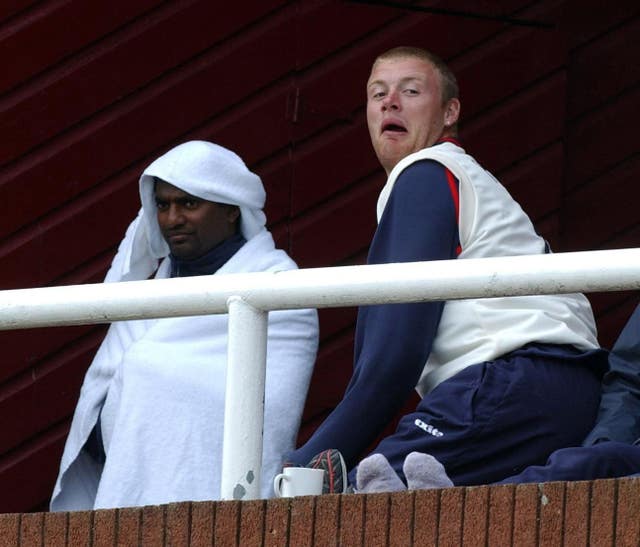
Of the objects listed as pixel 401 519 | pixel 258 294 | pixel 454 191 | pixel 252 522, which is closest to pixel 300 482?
pixel 252 522

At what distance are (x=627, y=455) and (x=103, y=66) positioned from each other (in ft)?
9.84

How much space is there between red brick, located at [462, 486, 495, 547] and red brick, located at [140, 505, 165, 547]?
1.87ft

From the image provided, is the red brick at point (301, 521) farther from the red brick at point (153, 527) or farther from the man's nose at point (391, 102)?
the man's nose at point (391, 102)

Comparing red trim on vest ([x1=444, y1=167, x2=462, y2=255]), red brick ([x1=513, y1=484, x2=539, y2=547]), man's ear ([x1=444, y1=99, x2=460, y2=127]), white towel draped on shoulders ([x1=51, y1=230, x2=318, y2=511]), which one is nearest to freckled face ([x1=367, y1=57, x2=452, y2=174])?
man's ear ([x1=444, y1=99, x2=460, y2=127])

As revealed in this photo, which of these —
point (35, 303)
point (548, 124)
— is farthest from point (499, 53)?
point (35, 303)

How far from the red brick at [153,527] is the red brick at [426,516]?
478mm

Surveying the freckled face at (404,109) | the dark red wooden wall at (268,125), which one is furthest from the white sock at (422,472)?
the dark red wooden wall at (268,125)

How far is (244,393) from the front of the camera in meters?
3.77

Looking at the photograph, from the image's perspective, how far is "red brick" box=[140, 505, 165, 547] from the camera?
3.86 meters

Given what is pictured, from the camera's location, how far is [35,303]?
12.7ft

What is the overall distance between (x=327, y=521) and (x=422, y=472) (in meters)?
0.29

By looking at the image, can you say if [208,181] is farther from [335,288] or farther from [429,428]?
[335,288]

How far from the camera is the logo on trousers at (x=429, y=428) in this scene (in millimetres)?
4238

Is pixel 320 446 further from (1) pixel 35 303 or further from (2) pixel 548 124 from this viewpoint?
(2) pixel 548 124
